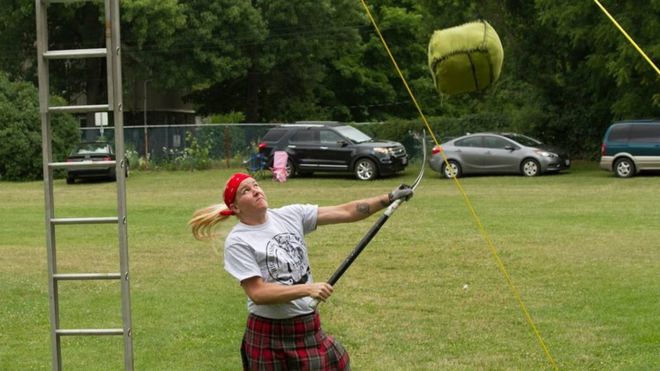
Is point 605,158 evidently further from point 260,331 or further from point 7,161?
point 260,331

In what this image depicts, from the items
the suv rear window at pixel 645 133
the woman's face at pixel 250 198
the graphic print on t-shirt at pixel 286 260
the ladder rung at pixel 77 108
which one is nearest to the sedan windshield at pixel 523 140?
the suv rear window at pixel 645 133

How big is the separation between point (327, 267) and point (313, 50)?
33.7m

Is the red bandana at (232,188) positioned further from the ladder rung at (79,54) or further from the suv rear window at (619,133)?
the suv rear window at (619,133)

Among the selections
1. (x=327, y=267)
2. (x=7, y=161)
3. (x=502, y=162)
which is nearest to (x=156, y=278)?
(x=327, y=267)

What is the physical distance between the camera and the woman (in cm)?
487

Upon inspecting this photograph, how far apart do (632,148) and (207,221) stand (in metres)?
21.3

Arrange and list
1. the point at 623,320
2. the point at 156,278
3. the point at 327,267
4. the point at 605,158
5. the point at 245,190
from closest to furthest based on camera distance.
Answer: the point at 245,190
the point at 623,320
the point at 156,278
the point at 327,267
the point at 605,158

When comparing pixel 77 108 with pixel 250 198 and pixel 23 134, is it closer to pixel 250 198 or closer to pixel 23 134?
pixel 250 198

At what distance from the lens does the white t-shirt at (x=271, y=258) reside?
16.0ft

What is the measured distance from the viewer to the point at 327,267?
459 inches

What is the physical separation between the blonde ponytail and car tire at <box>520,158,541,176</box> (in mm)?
21922

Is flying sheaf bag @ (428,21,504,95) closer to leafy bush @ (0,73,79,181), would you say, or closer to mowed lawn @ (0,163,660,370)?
mowed lawn @ (0,163,660,370)

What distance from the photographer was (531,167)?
26.5m

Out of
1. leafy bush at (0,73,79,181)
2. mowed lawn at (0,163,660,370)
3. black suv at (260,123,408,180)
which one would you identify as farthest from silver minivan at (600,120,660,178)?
leafy bush at (0,73,79,181)
